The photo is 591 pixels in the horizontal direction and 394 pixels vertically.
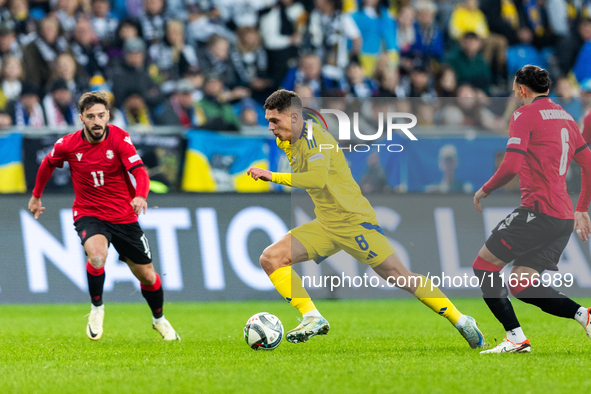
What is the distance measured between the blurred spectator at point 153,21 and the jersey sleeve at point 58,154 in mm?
7491

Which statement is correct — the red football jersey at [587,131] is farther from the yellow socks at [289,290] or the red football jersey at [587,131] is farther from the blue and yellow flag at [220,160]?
the blue and yellow flag at [220,160]

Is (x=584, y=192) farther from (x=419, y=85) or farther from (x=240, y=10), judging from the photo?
(x=240, y=10)

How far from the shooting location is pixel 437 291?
687 centimetres

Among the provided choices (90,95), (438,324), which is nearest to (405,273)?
(438,324)

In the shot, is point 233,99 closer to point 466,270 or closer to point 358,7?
point 358,7

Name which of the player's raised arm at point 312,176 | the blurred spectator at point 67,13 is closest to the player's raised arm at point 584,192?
the player's raised arm at point 312,176

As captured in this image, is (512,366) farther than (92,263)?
No

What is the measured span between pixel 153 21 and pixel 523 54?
25.4 feet

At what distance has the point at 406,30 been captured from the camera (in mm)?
16328

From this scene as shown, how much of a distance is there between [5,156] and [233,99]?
4.50 metres

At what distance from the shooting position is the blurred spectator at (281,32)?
1552 centimetres

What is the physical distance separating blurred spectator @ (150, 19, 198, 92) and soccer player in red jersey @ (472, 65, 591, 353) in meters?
9.28

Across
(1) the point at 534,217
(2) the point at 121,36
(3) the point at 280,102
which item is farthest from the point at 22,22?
(1) the point at 534,217

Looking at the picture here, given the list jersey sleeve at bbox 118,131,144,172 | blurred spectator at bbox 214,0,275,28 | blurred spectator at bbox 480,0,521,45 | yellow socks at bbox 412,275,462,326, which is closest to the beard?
jersey sleeve at bbox 118,131,144,172
